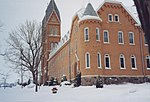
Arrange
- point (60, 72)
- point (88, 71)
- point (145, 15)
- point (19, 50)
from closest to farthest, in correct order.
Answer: point (145, 15) < point (88, 71) < point (19, 50) < point (60, 72)

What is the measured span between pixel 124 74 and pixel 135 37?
634 centimetres

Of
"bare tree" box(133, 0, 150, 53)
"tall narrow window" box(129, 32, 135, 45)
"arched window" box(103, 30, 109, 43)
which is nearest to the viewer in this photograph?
"bare tree" box(133, 0, 150, 53)

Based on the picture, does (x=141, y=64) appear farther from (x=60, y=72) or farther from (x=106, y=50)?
(x=60, y=72)

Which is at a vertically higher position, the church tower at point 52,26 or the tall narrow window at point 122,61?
the church tower at point 52,26

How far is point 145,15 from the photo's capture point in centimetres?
354

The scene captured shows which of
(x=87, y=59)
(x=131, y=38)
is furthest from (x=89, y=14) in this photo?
(x=131, y=38)

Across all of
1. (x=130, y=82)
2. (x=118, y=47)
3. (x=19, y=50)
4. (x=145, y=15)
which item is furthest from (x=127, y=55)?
(x=145, y=15)

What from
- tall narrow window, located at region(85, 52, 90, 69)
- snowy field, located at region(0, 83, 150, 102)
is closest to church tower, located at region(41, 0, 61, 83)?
tall narrow window, located at region(85, 52, 90, 69)

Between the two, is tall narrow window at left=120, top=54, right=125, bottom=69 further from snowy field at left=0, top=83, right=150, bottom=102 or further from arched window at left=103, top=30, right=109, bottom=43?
snowy field at left=0, top=83, right=150, bottom=102

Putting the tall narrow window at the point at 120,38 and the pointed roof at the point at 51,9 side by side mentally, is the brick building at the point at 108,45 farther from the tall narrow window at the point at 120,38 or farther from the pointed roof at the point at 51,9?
the pointed roof at the point at 51,9

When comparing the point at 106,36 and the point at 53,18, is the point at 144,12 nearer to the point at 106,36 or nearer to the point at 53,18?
the point at 106,36

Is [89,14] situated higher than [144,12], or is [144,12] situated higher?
[89,14]

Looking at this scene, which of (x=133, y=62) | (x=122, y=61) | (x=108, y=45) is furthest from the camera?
(x=133, y=62)

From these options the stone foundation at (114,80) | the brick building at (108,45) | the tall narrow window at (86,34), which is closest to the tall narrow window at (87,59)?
the brick building at (108,45)
